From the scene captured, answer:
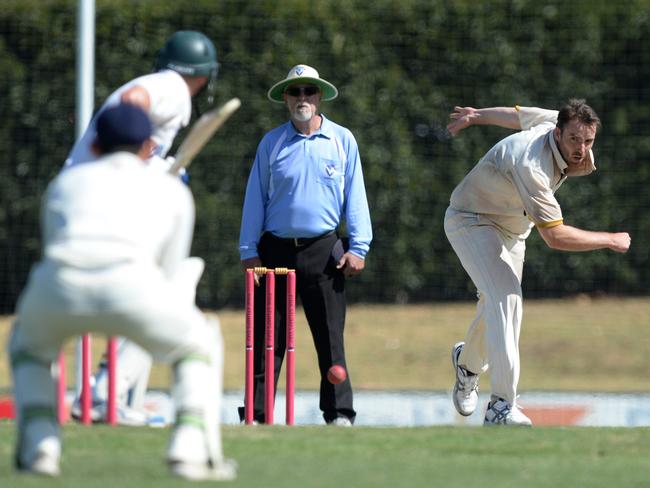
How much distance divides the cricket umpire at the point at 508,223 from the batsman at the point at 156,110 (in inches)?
72.0

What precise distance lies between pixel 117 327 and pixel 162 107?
148 cm

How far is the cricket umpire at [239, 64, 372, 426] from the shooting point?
7.47 meters

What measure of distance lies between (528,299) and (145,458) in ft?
28.8

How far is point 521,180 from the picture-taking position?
689cm

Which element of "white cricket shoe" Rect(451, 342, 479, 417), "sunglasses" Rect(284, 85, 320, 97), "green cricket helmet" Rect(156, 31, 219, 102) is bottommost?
"white cricket shoe" Rect(451, 342, 479, 417)

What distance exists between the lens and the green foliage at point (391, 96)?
13.0m

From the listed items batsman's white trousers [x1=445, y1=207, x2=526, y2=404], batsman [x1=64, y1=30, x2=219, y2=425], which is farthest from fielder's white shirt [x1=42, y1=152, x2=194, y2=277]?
batsman's white trousers [x1=445, y1=207, x2=526, y2=404]

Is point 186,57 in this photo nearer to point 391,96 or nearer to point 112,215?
point 112,215

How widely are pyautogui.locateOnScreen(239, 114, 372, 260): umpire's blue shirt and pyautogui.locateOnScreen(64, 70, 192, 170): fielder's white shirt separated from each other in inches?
72.9

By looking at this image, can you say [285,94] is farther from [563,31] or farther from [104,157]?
[563,31]

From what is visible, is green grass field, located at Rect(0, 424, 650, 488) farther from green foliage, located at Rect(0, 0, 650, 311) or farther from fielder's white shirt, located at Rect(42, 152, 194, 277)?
green foliage, located at Rect(0, 0, 650, 311)

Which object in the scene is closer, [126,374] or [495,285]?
[126,374]

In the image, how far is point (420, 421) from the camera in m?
9.90

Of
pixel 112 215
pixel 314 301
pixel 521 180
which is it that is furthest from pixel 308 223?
pixel 112 215
